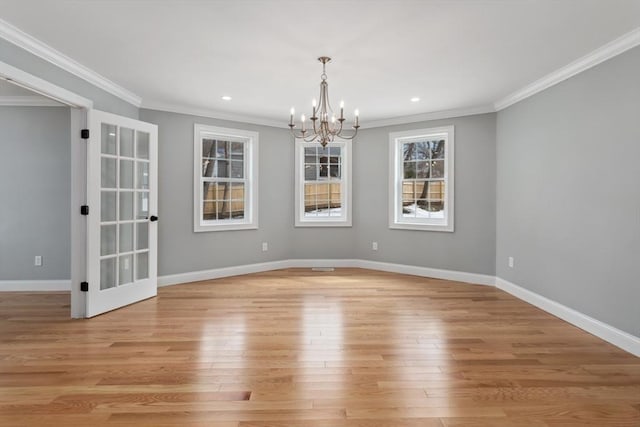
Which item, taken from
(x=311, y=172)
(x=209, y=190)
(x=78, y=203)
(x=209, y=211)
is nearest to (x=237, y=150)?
(x=209, y=190)

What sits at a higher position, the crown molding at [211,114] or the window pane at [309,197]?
the crown molding at [211,114]

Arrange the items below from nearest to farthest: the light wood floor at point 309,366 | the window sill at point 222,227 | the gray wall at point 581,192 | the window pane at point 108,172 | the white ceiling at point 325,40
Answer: the light wood floor at point 309,366 → the white ceiling at point 325,40 → the gray wall at point 581,192 → the window pane at point 108,172 → the window sill at point 222,227

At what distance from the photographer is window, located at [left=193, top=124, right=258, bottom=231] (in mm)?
5812

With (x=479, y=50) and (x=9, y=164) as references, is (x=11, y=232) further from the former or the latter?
(x=479, y=50)

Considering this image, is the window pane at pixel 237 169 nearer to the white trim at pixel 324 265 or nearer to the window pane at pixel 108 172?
the white trim at pixel 324 265

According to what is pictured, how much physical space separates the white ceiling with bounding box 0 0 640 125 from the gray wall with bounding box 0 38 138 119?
20 cm

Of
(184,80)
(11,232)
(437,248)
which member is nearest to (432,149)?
(437,248)

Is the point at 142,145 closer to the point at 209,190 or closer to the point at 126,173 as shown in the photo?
the point at 126,173

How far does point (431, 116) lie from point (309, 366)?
14.7 ft

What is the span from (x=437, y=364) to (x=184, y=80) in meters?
3.83

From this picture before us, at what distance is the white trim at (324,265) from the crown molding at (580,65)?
246 centimetres

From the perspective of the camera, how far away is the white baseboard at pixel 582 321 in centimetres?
313

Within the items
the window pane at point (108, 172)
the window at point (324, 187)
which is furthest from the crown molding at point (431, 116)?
the window pane at point (108, 172)

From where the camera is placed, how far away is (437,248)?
19.7 ft
